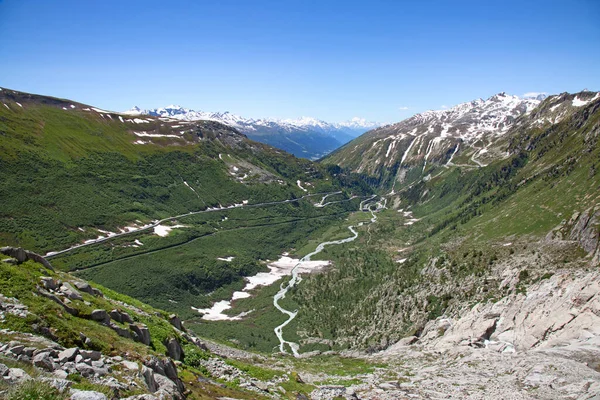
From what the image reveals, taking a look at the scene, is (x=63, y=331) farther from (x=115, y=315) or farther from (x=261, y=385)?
(x=261, y=385)

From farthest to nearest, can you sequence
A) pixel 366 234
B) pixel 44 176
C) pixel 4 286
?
pixel 366 234 < pixel 44 176 < pixel 4 286

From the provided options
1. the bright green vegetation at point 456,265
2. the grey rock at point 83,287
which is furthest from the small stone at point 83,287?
the bright green vegetation at point 456,265

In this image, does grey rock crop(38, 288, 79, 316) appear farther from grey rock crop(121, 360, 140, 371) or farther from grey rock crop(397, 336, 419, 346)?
grey rock crop(397, 336, 419, 346)

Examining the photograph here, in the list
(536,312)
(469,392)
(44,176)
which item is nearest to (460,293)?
(536,312)

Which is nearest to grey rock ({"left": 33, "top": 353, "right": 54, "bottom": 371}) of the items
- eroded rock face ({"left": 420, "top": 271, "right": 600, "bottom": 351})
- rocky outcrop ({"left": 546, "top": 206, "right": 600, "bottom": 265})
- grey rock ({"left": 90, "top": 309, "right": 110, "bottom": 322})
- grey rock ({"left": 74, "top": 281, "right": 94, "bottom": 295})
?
grey rock ({"left": 90, "top": 309, "right": 110, "bottom": 322})

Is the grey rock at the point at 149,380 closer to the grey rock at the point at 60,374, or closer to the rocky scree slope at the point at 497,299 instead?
the grey rock at the point at 60,374

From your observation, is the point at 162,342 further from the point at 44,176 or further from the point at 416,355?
the point at 44,176
